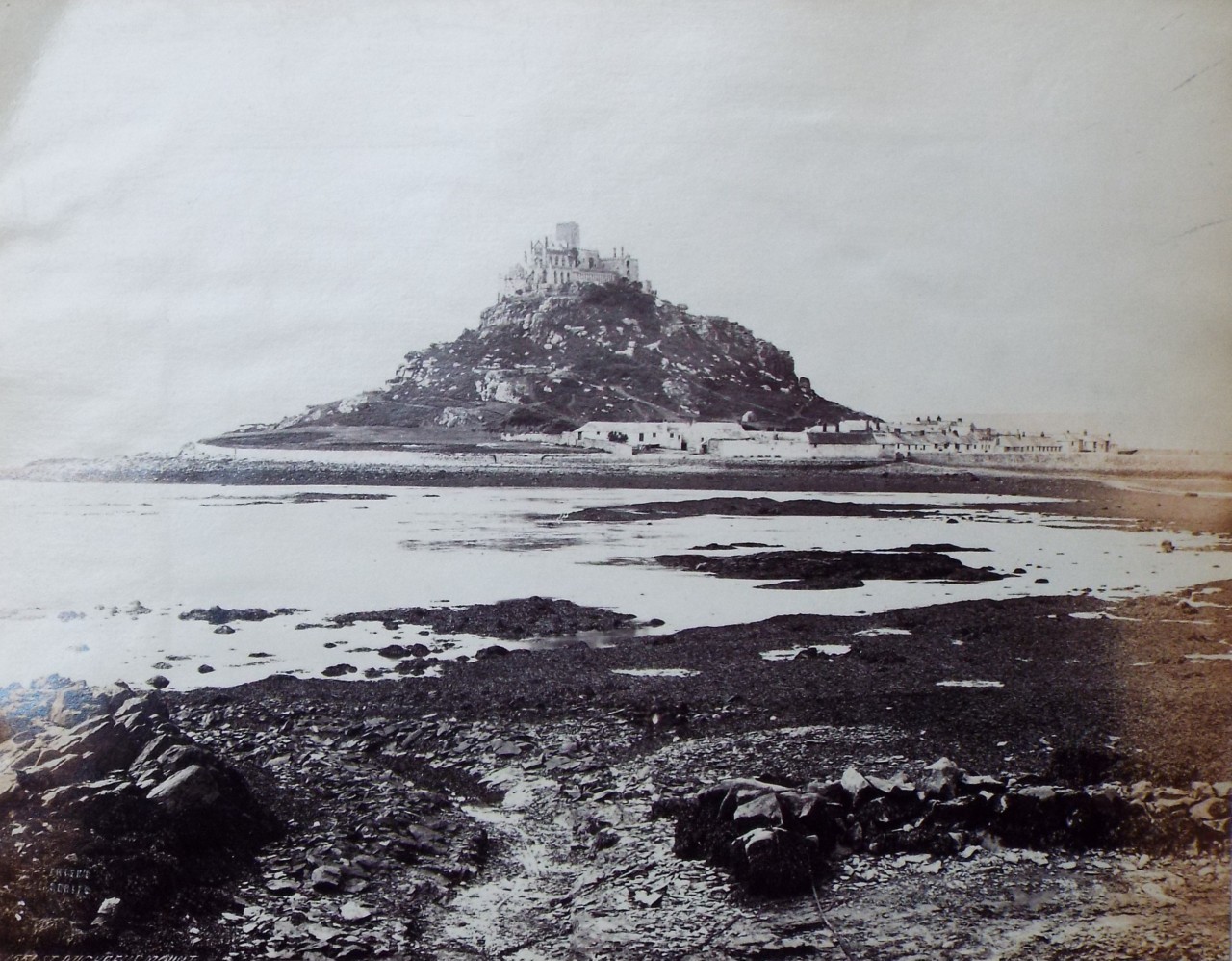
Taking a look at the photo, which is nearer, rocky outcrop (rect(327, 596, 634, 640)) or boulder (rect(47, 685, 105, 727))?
boulder (rect(47, 685, 105, 727))

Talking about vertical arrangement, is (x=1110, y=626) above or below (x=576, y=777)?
above

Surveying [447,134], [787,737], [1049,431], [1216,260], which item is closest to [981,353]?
[1049,431]

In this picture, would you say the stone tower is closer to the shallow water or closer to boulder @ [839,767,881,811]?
the shallow water

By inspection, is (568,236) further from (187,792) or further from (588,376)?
(187,792)

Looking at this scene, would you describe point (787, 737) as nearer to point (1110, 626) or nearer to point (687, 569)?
point (687, 569)

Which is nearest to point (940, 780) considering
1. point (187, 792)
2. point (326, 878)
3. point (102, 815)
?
point (326, 878)

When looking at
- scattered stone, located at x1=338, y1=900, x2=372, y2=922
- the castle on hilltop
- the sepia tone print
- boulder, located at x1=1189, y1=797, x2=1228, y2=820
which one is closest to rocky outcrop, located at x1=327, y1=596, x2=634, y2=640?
the sepia tone print
